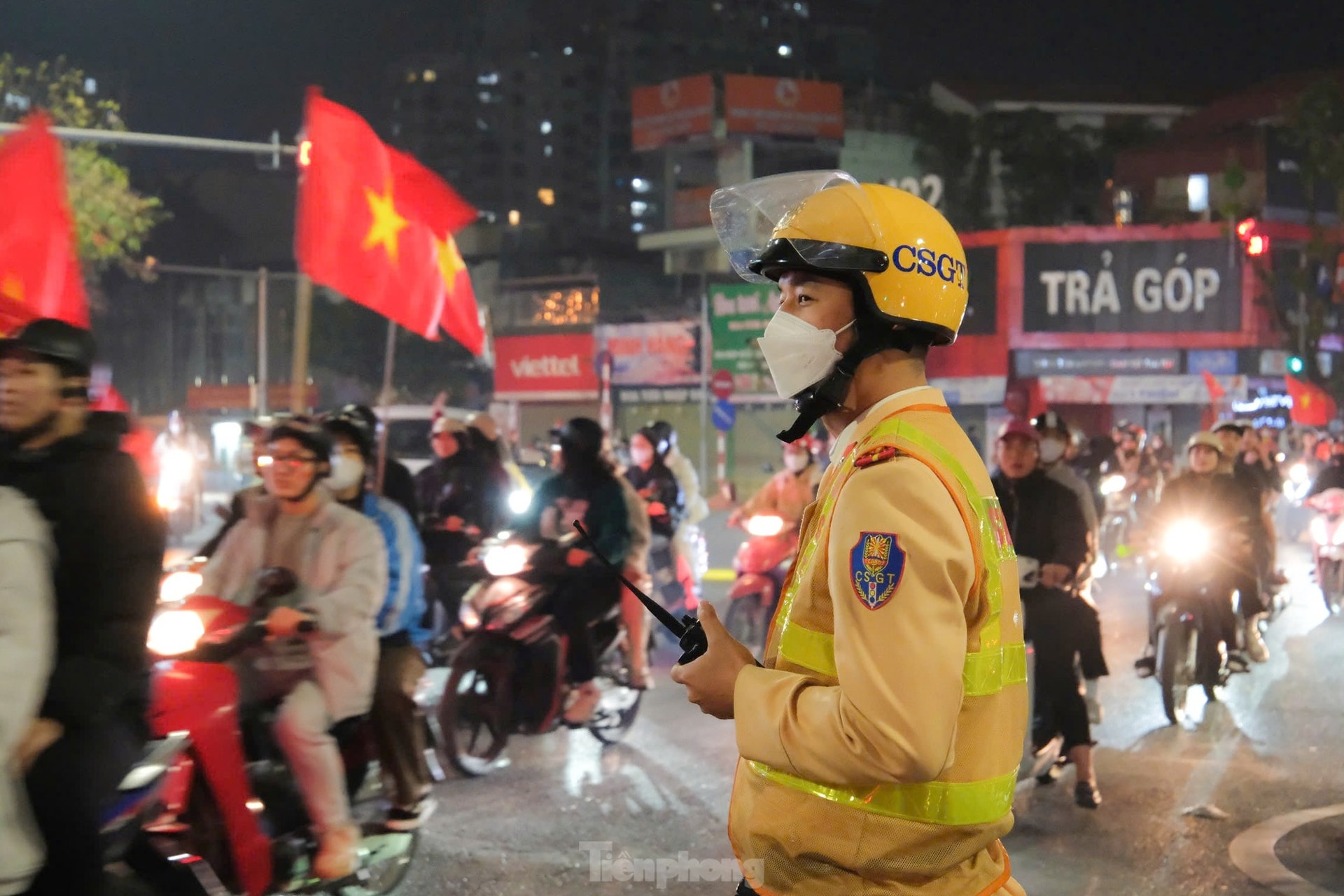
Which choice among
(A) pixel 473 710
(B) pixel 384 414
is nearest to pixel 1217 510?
(A) pixel 473 710

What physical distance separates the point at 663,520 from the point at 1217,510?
172 inches

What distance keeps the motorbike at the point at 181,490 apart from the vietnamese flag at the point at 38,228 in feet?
42.6

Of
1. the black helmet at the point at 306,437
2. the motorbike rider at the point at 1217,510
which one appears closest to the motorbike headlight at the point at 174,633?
the black helmet at the point at 306,437

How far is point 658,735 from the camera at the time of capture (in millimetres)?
8562

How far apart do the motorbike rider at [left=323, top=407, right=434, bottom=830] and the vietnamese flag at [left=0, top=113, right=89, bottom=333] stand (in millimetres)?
2269

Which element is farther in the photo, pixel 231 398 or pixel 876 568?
pixel 231 398

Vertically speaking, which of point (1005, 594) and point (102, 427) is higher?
point (102, 427)

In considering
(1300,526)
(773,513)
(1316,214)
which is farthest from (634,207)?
(773,513)

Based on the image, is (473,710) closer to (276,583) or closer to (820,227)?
(276,583)

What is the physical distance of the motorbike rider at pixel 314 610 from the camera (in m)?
5.04

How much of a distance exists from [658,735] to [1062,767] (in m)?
2.41

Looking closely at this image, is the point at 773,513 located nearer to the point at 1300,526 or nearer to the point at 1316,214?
the point at 1300,526

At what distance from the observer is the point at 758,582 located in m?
10.5

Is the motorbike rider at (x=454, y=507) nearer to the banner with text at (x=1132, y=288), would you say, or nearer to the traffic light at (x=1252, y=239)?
the traffic light at (x=1252, y=239)
